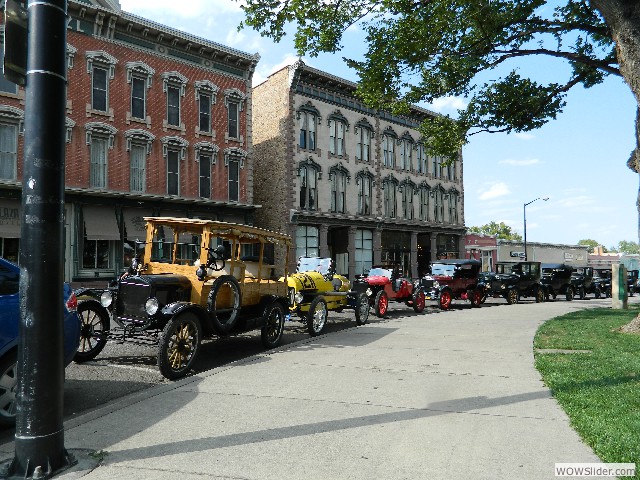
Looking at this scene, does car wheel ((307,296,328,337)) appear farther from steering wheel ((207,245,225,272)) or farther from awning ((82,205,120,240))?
awning ((82,205,120,240))

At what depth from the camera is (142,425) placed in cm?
485

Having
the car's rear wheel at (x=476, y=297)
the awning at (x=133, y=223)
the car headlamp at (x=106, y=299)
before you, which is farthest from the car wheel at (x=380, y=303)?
the awning at (x=133, y=223)

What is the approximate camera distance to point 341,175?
36250 millimetres

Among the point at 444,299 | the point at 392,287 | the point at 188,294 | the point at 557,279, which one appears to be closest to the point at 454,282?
the point at 444,299

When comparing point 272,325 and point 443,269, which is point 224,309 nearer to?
point 272,325

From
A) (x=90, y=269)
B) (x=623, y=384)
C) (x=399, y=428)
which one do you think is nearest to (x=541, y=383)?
(x=623, y=384)

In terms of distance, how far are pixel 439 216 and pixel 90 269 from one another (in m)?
31.3

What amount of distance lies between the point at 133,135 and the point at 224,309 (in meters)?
20.7

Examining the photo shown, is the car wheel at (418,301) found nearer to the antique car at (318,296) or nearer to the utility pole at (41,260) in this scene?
the antique car at (318,296)

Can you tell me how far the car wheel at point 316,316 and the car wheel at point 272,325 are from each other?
4.66ft

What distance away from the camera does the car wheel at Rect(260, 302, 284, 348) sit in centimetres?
945

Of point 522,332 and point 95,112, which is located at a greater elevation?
point 95,112

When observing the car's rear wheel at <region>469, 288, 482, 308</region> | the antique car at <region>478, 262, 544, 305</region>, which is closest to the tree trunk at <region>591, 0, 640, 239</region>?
the car's rear wheel at <region>469, 288, 482, 308</region>

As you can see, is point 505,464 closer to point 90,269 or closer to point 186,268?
point 186,268
